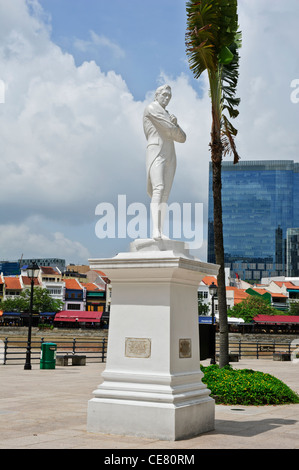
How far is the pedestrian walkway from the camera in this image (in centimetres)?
748

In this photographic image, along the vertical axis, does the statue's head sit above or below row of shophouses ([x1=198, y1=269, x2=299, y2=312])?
below

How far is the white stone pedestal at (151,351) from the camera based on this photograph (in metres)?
7.92

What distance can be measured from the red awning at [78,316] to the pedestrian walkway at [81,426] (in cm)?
7434

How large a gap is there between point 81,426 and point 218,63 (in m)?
10.0

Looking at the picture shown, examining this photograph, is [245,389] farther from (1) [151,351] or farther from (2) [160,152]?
(2) [160,152]

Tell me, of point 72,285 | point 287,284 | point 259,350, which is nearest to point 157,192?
point 259,350

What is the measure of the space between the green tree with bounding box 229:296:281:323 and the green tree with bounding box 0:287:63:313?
2983 cm

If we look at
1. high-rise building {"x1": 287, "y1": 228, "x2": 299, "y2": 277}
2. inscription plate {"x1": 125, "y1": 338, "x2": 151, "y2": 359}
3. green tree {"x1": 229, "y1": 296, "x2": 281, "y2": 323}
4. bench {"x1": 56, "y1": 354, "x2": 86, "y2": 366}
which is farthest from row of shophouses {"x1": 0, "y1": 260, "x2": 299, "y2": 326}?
inscription plate {"x1": 125, "y1": 338, "x2": 151, "y2": 359}

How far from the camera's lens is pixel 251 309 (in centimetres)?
8612

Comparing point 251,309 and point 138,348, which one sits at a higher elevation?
point 251,309

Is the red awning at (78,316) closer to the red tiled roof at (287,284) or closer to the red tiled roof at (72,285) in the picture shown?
the red tiled roof at (72,285)

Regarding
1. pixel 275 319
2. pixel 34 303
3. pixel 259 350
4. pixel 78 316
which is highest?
pixel 34 303

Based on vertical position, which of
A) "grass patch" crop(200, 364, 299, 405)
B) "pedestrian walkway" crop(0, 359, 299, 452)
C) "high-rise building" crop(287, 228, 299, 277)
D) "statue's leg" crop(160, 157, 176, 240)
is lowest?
"pedestrian walkway" crop(0, 359, 299, 452)

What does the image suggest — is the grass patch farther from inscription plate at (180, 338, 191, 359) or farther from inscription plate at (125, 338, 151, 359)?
inscription plate at (125, 338, 151, 359)
